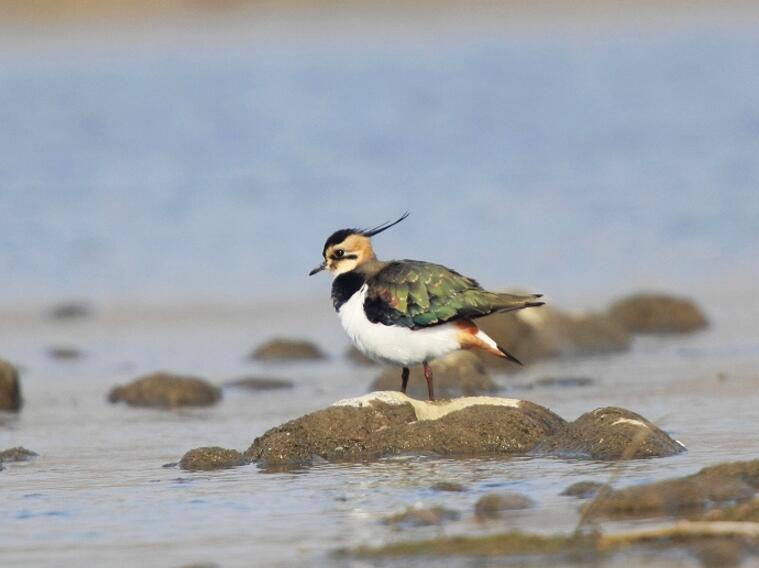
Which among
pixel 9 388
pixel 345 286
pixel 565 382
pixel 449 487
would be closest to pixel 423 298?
pixel 345 286

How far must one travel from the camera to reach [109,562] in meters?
7.11

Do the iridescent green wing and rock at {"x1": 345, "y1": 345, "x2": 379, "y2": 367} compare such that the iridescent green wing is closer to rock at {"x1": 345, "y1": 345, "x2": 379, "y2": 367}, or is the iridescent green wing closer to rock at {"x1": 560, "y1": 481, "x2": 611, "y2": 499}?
rock at {"x1": 560, "y1": 481, "x2": 611, "y2": 499}

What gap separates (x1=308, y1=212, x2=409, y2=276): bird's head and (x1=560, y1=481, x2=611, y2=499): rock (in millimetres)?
2252

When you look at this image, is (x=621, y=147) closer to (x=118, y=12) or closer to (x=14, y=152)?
(x=14, y=152)

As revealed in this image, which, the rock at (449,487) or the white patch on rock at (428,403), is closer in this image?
the rock at (449,487)

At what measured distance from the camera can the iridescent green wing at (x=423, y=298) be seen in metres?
9.28

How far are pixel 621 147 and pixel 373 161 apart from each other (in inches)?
157

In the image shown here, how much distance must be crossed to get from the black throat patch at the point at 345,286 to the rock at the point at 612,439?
1384mm

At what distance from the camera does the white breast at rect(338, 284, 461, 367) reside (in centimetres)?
927

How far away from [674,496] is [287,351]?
22.5 feet

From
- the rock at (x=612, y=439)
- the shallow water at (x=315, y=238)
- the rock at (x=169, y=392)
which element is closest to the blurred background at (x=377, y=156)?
the shallow water at (x=315, y=238)

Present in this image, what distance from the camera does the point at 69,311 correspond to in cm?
1727

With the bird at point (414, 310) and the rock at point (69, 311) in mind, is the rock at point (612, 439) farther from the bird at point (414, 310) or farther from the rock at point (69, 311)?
the rock at point (69, 311)

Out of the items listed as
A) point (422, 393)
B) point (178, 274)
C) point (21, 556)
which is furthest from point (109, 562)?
point (178, 274)
